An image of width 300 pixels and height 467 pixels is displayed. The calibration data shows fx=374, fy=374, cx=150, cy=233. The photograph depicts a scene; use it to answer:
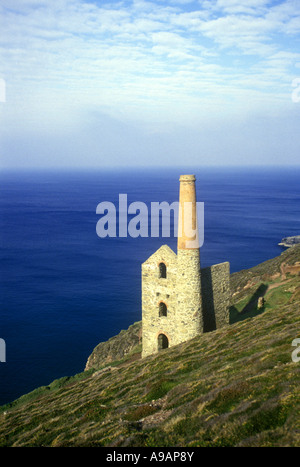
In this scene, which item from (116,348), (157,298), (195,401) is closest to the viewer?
(195,401)

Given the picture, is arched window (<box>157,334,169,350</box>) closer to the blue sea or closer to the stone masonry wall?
the stone masonry wall

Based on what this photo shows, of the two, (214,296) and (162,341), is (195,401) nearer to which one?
(214,296)

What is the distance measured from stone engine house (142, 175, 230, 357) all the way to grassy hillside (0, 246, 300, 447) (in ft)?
7.36

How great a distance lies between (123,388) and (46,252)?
80.7 m

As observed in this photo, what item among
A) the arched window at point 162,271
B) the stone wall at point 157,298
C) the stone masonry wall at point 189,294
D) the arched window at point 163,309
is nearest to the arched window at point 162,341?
the stone wall at point 157,298

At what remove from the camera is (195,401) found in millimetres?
13266

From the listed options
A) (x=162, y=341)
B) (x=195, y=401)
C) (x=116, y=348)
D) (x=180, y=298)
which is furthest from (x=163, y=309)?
(x=195, y=401)

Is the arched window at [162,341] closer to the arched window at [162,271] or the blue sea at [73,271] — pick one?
the arched window at [162,271]

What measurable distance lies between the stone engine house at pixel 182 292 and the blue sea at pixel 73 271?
17.9 metres

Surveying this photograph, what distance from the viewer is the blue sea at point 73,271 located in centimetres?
4609

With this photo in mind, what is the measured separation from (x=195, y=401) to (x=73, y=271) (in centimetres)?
7029

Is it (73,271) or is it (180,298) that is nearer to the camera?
(180,298)

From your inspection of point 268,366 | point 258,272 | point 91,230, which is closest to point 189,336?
point 268,366
